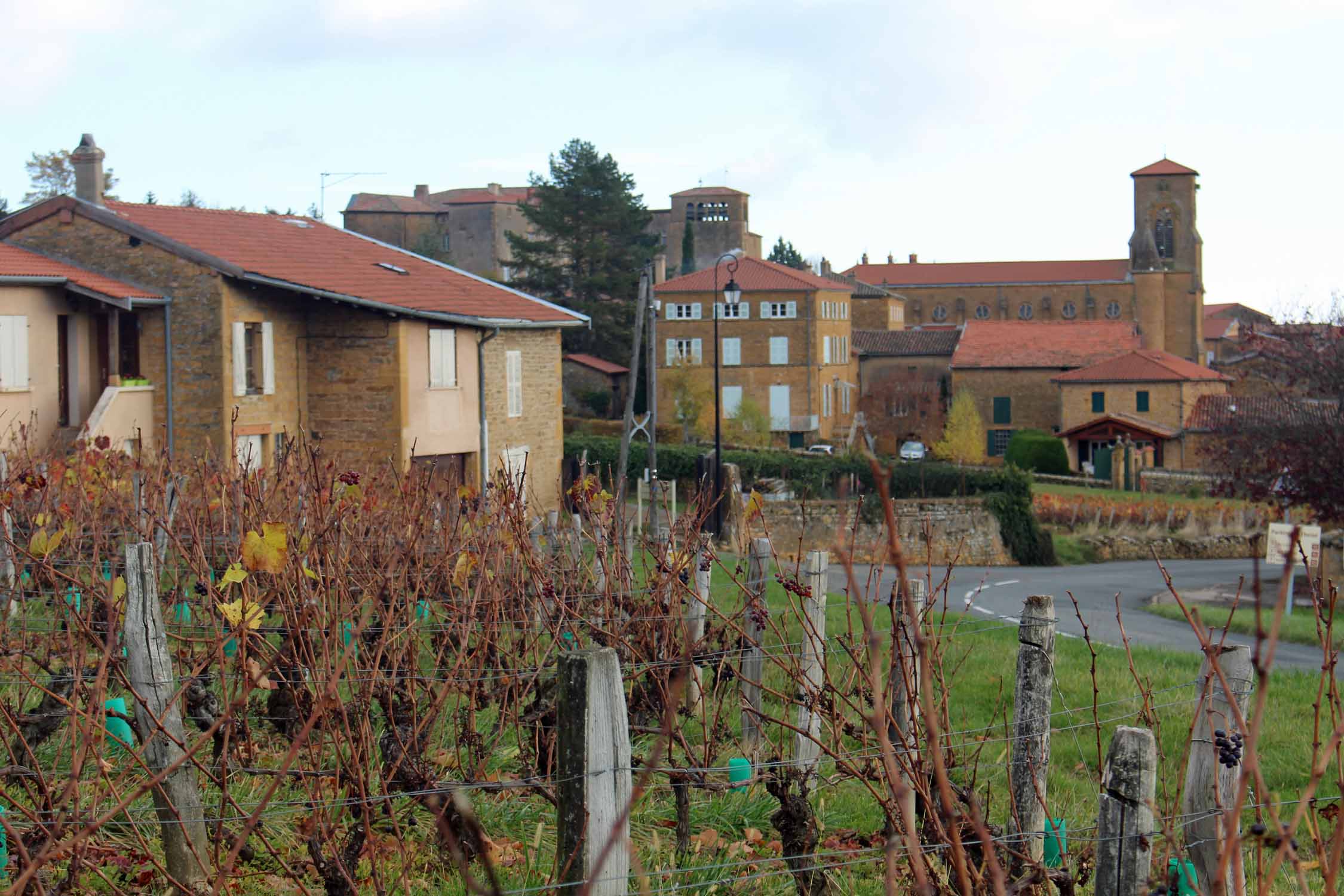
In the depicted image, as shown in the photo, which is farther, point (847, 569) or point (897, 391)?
point (897, 391)

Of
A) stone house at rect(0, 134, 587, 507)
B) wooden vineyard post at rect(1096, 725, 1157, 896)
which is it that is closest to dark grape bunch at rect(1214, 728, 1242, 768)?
wooden vineyard post at rect(1096, 725, 1157, 896)

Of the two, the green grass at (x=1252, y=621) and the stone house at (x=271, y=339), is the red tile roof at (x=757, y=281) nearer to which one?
the stone house at (x=271, y=339)

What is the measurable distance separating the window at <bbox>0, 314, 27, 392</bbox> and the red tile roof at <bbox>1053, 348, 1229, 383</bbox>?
51.3 m

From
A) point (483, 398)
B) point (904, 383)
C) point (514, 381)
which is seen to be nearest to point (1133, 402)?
point (904, 383)

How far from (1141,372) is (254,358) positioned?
160ft

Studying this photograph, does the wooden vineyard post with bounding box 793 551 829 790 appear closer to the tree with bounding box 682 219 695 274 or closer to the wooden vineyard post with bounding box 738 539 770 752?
the wooden vineyard post with bounding box 738 539 770 752

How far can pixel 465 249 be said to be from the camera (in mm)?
100688

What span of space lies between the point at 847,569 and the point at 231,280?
23834 mm

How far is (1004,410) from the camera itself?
2763 inches

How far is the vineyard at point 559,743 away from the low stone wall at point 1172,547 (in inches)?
1131

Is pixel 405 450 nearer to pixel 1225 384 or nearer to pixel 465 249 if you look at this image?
pixel 1225 384

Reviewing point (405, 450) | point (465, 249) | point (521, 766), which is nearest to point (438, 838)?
point (521, 766)

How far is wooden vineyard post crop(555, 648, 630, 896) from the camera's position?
3.74 m

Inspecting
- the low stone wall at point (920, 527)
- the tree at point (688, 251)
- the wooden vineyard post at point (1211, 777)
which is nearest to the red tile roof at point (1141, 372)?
the low stone wall at point (920, 527)
